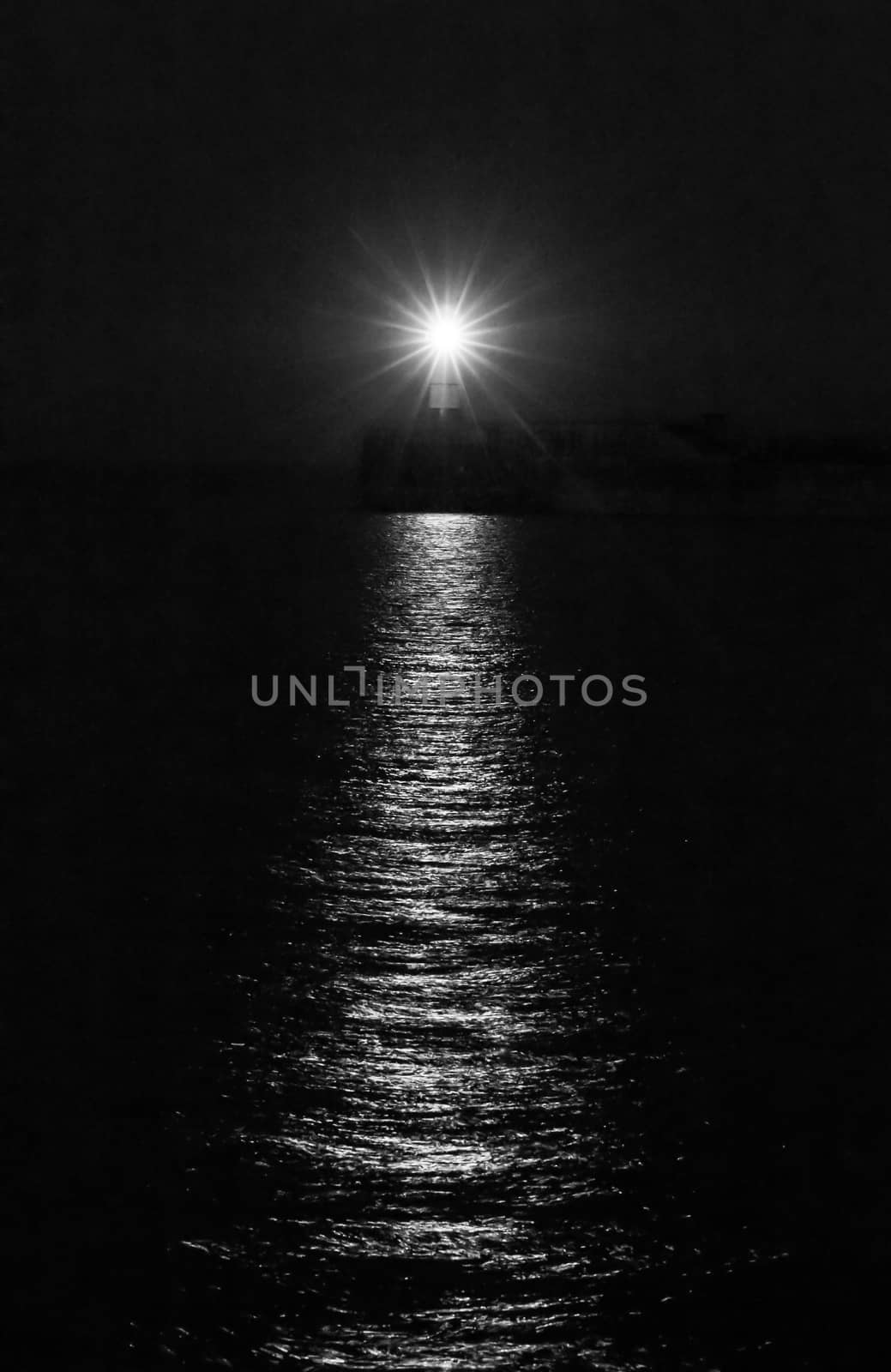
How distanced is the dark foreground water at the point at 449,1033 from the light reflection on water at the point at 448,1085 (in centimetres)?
2

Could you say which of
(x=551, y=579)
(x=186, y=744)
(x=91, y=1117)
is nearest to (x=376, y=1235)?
(x=91, y=1117)

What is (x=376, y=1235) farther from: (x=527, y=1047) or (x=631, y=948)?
(x=631, y=948)

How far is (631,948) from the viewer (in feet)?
21.1

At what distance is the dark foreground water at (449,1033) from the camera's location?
362cm

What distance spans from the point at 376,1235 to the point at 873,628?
16.6 metres

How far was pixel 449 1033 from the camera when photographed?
17.4 ft

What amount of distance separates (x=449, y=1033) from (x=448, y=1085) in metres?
0.47

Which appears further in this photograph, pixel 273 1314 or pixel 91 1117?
pixel 91 1117

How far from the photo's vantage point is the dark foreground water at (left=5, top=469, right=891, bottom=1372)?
362 centimetres

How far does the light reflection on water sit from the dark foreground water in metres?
0.02

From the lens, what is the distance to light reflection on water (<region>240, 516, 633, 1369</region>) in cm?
359

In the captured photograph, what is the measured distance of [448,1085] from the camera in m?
4.84

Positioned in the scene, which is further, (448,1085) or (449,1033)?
(449,1033)

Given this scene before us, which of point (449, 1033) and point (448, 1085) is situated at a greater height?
point (449, 1033)
